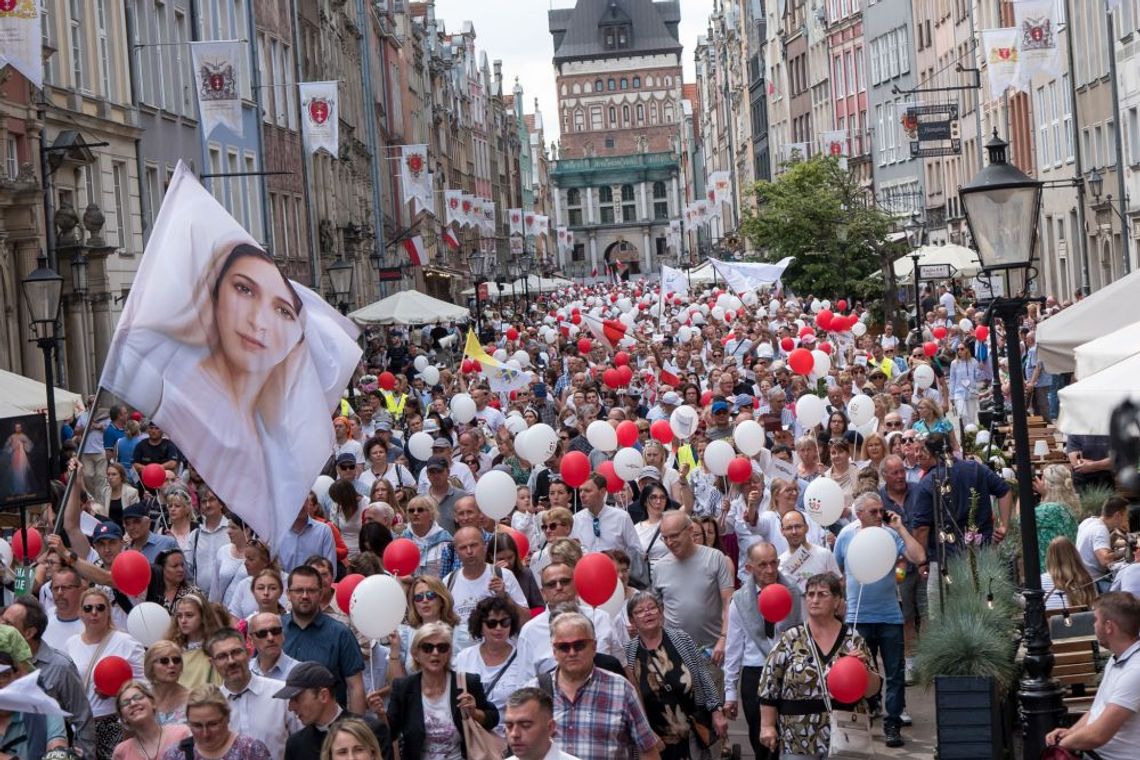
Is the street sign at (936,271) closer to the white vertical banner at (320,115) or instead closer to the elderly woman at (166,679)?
the white vertical banner at (320,115)

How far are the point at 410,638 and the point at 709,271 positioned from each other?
59936 mm

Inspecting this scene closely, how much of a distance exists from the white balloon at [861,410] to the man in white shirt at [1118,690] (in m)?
9.79

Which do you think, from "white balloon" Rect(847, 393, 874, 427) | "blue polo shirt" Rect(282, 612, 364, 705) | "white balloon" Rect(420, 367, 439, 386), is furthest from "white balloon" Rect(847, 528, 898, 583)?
"white balloon" Rect(420, 367, 439, 386)

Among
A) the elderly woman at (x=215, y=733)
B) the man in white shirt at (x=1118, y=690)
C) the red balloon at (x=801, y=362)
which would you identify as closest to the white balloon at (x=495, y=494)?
the elderly woman at (x=215, y=733)

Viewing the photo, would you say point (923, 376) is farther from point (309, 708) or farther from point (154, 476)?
point (309, 708)

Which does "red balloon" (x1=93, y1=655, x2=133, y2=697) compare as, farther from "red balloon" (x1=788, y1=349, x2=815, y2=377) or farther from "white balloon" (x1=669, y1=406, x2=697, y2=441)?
"red balloon" (x1=788, y1=349, x2=815, y2=377)

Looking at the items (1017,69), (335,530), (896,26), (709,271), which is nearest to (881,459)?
(335,530)

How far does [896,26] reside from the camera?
78375mm

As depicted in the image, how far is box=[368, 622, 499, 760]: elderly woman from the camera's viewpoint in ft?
28.5

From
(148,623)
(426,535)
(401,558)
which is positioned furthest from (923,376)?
(148,623)

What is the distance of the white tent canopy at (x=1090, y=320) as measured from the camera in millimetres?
13578

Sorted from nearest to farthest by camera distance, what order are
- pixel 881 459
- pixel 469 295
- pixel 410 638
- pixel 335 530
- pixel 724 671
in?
pixel 410 638
pixel 724 671
pixel 335 530
pixel 881 459
pixel 469 295

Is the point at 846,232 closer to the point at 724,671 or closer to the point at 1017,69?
the point at 1017,69

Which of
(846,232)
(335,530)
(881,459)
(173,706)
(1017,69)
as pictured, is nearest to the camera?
(173,706)
